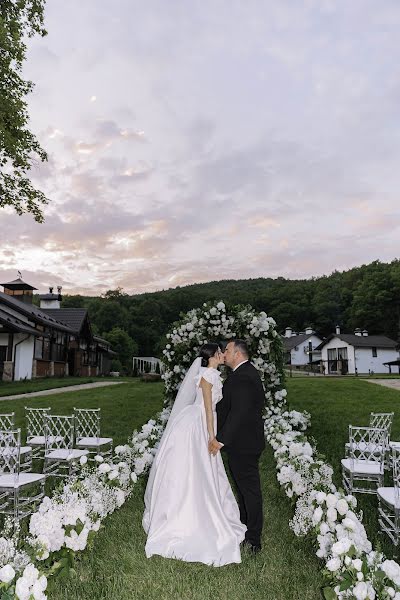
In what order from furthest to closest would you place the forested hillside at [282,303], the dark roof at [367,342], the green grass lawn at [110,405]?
1. the forested hillside at [282,303]
2. the dark roof at [367,342]
3. the green grass lawn at [110,405]

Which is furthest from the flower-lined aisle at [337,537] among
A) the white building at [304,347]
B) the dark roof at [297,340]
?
the dark roof at [297,340]

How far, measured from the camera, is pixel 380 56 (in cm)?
1212

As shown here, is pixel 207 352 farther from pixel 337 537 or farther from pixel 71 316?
pixel 71 316

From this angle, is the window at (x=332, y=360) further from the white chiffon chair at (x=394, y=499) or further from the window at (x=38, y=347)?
the white chiffon chair at (x=394, y=499)

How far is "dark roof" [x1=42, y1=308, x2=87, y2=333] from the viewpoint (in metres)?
41.1

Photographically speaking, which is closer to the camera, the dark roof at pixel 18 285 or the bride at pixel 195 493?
the bride at pixel 195 493

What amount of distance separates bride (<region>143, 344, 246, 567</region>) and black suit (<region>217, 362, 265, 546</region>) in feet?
0.80

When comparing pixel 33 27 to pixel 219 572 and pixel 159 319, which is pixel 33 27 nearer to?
pixel 219 572

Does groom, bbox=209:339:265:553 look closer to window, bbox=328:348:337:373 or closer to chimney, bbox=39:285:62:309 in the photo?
chimney, bbox=39:285:62:309

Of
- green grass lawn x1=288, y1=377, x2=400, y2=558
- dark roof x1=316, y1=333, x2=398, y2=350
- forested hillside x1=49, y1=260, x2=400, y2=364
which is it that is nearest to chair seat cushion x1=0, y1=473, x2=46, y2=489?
green grass lawn x1=288, y1=377, x2=400, y2=558

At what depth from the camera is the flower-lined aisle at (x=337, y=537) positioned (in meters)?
2.96

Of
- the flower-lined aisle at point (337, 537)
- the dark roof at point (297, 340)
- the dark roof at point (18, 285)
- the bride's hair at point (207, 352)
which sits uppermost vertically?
the dark roof at point (18, 285)

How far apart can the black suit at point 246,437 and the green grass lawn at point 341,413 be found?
162 centimetres

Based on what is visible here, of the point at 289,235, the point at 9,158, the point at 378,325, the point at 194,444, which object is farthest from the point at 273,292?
the point at 194,444
